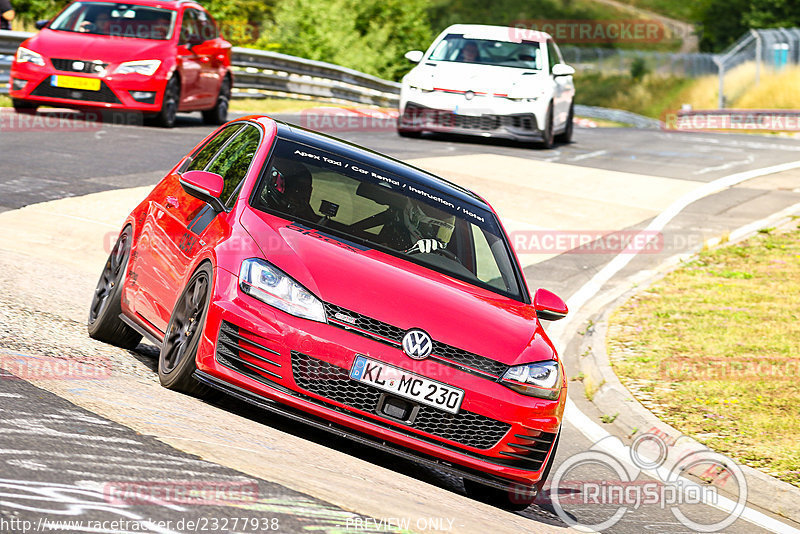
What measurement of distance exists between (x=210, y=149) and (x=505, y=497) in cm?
306

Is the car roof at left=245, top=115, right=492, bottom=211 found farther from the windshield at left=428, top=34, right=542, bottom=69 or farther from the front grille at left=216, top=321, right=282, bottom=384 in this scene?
the windshield at left=428, top=34, right=542, bottom=69

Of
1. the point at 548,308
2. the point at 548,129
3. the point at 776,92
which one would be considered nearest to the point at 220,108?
the point at 548,129

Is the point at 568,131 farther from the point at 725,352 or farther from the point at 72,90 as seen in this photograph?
the point at 725,352

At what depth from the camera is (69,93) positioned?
17234 millimetres

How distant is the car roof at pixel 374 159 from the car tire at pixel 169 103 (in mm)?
11054

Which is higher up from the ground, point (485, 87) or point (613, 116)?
point (485, 87)

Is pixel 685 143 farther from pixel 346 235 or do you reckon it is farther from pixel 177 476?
pixel 177 476

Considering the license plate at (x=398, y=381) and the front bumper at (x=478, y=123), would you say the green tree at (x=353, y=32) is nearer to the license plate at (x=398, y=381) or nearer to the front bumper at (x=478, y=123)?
the front bumper at (x=478, y=123)

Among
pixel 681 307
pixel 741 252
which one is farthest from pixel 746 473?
pixel 741 252

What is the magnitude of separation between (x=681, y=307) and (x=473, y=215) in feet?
16.8

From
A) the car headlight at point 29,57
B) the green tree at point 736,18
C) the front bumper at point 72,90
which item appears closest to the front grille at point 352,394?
the front bumper at point 72,90

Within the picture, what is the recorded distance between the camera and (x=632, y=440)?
808 cm

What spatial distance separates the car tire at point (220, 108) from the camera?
20672mm

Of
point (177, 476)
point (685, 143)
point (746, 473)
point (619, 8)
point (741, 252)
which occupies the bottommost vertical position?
point (619, 8)
